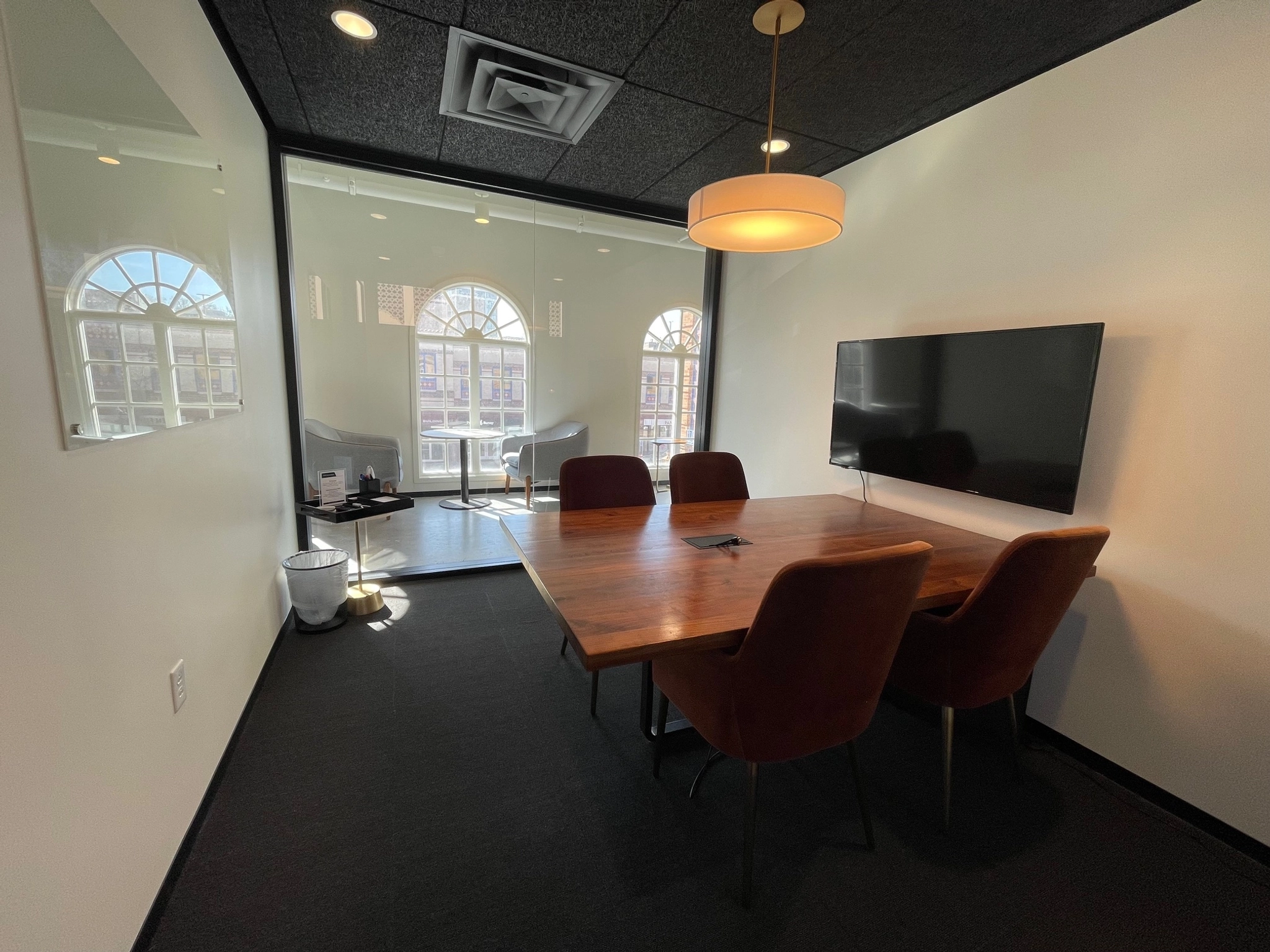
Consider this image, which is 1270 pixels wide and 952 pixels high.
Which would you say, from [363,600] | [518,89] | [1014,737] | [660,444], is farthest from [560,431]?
[1014,737]

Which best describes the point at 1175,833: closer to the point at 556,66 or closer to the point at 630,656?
the point at 630,656

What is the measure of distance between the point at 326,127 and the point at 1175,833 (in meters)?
4.67

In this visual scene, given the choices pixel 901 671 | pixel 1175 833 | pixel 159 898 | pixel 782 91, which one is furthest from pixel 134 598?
pixel 1175 833

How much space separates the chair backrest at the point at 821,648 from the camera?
3.57ft

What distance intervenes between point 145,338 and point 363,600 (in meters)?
1.98

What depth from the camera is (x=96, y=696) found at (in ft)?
3.36

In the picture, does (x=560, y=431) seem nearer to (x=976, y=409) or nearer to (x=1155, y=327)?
(x=976, y=409)

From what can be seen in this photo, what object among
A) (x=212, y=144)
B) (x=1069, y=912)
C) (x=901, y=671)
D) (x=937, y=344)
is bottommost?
(x=1069, y=912)

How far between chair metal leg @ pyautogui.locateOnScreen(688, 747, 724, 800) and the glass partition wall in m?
2.24

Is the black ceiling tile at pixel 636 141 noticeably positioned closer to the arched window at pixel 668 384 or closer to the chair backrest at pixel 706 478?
the arched window at pixel 668 384

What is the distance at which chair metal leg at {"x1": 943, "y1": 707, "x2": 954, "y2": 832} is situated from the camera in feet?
5.15

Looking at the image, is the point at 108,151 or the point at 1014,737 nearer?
the point at 108,151

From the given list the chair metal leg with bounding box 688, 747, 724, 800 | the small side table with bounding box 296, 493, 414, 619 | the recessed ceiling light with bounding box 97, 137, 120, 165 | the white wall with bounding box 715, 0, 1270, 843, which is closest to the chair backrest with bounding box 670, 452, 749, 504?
the white wall with bounding box 715, 0, 1270, 843

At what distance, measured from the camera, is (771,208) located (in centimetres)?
152
